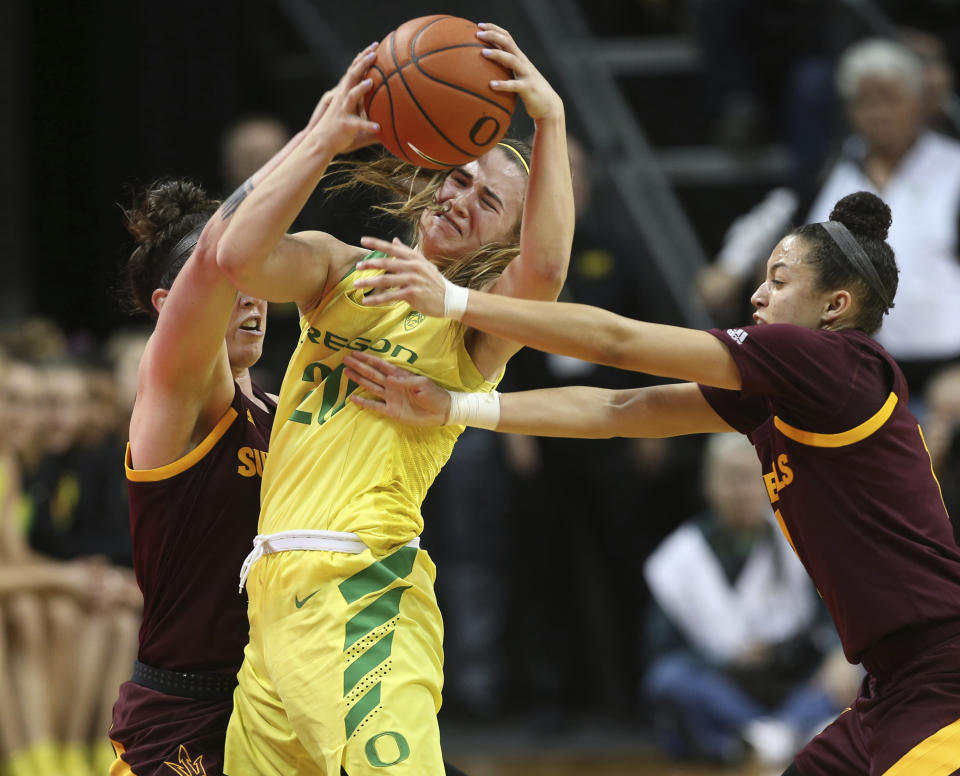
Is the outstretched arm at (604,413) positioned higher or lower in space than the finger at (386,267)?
lower

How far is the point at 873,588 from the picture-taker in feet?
10.7

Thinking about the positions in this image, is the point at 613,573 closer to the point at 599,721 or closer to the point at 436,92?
the point at 599,721

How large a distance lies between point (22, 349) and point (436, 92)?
595 centimetres

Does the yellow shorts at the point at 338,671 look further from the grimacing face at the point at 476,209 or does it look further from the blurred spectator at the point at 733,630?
the blurred spectator at the point at 733,630

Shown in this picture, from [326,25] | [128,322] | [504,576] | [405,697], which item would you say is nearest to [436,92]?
[405,697]

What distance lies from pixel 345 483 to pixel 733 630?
4678 mm

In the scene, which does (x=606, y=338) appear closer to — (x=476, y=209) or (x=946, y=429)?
(x=476, y=209)

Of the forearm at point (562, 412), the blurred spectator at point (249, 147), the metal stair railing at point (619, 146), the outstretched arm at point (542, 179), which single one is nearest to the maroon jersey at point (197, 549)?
the forearm at point (562, 412)

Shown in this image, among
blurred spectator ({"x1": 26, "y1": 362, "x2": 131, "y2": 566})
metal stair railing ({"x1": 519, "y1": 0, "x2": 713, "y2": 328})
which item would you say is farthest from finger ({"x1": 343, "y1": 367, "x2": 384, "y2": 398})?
metal stair railing ({"x1": 519, "y1": 0, "x2": 713, "y2": 328})

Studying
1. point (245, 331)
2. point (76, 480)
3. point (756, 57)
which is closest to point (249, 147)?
point (76, 480)

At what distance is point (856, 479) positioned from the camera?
10.7ft

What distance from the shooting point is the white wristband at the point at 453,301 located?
9.86 ft

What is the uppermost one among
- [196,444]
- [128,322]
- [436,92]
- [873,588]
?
[436,92]

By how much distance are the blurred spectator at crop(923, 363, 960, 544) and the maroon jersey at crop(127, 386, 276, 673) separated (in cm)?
392
